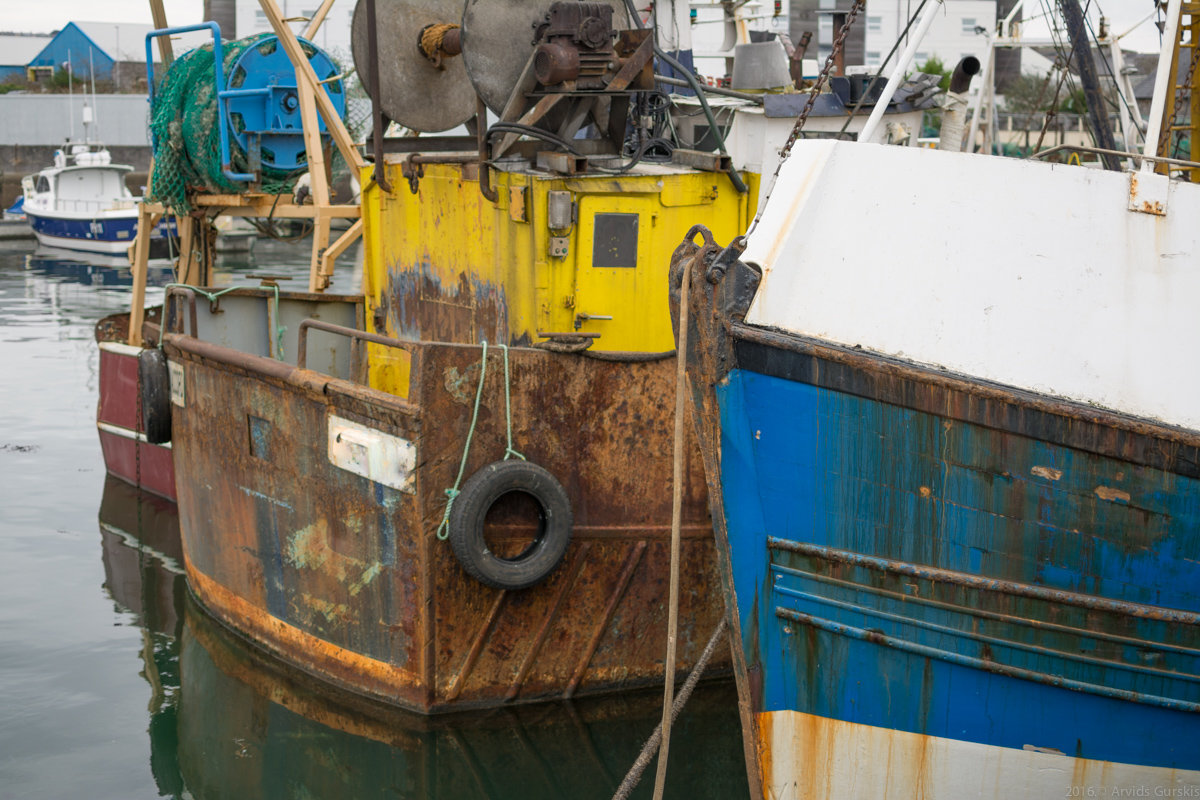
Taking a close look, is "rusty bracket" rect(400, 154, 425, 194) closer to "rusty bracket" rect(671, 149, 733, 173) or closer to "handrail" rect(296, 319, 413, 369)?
"handrail" rect(296, 319, 413, 369)

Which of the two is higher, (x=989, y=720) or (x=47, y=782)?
(x=989, y=720)

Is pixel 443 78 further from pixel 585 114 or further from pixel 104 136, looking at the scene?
pixel 104 136

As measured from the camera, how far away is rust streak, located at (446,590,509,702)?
5.77 m

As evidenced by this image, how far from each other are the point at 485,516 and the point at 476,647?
0.73m

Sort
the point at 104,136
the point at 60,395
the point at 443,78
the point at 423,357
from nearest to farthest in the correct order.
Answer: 1. the point at 423,357
2. the point at 443,78
3. the point at 60,395
4. the point at 104,136

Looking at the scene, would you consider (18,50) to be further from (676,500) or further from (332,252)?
(676,500)

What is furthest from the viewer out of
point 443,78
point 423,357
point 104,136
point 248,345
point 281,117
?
point 104,136

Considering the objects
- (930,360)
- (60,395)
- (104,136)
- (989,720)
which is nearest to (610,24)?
(930,360)

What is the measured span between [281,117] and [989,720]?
7290 mm

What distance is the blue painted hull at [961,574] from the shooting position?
3.99 m

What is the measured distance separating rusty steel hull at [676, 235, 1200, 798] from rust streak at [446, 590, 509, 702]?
1.59 meters

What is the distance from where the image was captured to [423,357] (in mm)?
5355

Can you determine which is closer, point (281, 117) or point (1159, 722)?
point (1159, 722)

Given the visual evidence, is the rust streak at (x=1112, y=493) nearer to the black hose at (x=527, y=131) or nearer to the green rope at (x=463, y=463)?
the green rope at (x=463, y=463)
